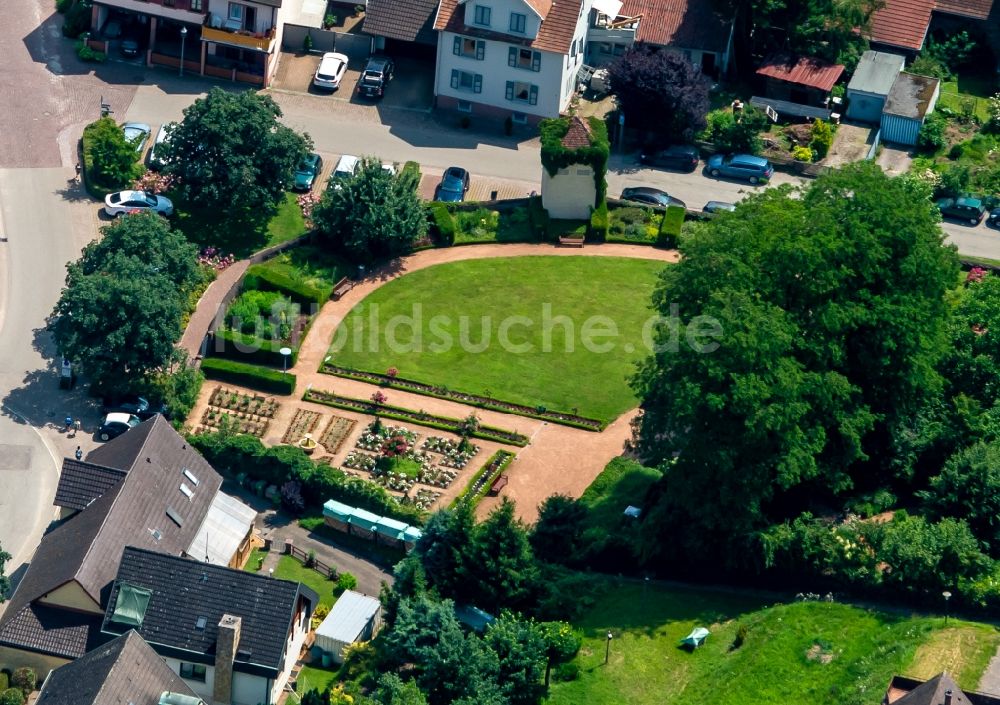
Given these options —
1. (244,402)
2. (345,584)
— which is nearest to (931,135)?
(244,402)

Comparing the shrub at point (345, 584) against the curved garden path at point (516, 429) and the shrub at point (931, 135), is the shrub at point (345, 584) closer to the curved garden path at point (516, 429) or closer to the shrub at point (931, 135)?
the curved garden path at point (516, 429)

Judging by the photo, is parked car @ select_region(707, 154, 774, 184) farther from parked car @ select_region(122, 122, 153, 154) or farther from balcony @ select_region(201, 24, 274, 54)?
parked car @ select_region(122, 122, 153, 154)

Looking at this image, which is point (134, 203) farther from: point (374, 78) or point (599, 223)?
point (599, 223)

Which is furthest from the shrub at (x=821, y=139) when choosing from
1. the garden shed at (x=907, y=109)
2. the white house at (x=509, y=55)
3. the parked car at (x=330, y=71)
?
the parked car at (x=330, y=71)

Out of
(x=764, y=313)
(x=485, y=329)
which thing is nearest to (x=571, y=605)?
(x=764, y=313)

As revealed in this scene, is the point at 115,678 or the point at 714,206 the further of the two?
the point at 714,206

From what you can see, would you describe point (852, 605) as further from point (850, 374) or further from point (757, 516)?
point (850, 374)
